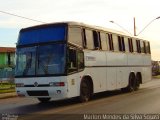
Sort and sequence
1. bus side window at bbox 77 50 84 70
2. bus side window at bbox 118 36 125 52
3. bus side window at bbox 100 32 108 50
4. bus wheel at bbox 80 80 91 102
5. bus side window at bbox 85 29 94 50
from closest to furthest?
1. bus side window at bbox 77 50 84 70
2. bus wheel at bbox 80 80 91 102
3. bus side window at bbox 85 29 94 50
4. bus side window at bbox 100 32 108 50
5. bus side window at bbox 118 36 125 52

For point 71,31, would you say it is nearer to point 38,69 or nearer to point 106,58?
point 38,69

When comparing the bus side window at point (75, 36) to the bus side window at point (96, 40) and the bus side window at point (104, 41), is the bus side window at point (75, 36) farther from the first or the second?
the bus side window at point (104, 41)

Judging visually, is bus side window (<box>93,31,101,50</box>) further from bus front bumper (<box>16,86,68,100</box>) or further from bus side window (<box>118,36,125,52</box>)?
bus front bumper (<box>16,86,68,100</box>)

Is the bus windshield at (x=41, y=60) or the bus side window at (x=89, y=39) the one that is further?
the bus side window at (x=89, y=39)

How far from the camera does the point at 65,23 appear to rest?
17031 mm

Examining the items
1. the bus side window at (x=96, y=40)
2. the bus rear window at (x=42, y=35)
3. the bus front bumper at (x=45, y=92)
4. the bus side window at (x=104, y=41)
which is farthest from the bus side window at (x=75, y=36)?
the bus side window at (x=104, y=41)

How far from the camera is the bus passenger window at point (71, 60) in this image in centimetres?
1659

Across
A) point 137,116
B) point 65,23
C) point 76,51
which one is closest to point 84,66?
point 76,51

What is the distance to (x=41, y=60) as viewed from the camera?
55.3 feet

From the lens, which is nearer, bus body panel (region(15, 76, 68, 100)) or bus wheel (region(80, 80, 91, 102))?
bus body panel (region(15, 76, 68, 100))

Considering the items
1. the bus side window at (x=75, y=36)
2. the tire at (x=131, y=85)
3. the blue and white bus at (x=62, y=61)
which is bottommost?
the tire at (x=131, y=85)

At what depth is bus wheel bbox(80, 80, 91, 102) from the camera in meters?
17.9

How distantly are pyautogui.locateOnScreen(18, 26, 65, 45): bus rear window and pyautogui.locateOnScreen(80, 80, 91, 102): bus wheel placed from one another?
234 centimetres

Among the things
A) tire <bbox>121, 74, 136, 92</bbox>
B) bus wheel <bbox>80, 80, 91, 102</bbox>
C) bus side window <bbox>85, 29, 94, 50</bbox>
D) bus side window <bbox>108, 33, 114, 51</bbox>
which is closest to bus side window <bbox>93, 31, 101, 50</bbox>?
bus side window <bbox>85, 29, 94, 50</bbox>
